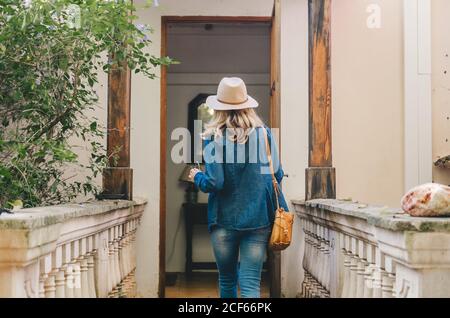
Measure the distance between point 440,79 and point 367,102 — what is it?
615mm

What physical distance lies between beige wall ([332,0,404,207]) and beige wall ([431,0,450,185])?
0.87 ft

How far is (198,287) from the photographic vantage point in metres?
A: 6.66

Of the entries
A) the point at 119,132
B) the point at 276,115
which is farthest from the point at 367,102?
the point at 119,132

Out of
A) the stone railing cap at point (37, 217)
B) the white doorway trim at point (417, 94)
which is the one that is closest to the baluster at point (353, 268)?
the stone railing cap at point (37, 217)

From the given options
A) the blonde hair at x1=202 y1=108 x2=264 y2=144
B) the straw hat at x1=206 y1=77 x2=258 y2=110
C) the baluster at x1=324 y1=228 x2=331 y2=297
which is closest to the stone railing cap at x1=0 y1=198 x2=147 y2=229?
the blonde hair at x1=202 y1=108 x2=264 y2=144

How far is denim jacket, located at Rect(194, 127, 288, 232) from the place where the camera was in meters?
3.31

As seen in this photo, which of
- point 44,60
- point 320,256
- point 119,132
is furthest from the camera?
point 119,132

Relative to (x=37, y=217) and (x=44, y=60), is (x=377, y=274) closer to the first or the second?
(x=37, y=217)

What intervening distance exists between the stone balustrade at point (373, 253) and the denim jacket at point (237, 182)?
428 mm

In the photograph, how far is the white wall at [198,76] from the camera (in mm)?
7984

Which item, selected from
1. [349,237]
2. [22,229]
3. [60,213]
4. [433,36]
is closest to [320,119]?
[433,36]

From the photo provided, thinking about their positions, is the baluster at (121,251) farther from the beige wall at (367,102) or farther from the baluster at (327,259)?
the beige wall at (367,102)

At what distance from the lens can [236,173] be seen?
11.0 feet
